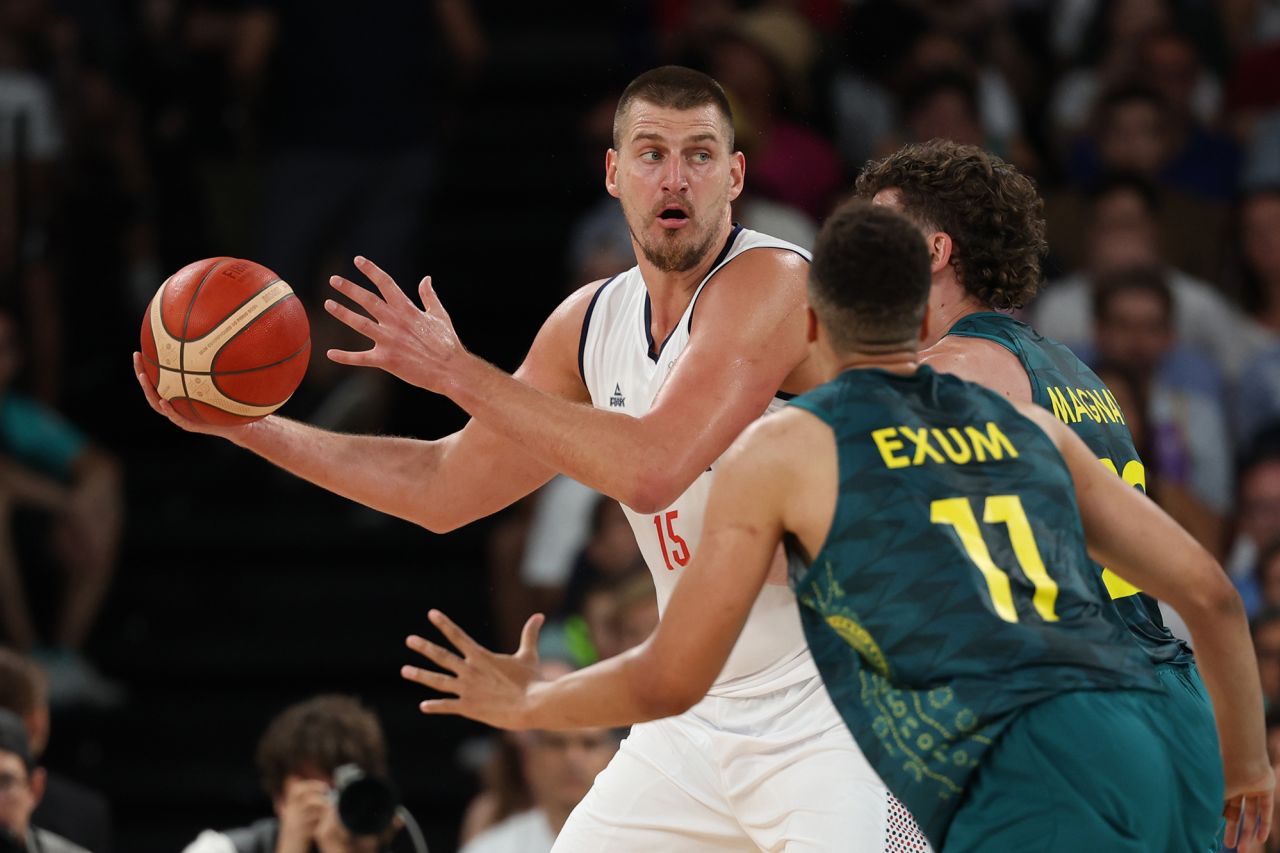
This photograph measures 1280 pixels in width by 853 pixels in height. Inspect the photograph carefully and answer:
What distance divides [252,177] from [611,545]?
3.61 metres

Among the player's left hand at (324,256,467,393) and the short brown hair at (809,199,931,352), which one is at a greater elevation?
the player's left hand at (324,256,467,393)

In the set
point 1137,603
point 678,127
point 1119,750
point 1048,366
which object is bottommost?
point 1119,750

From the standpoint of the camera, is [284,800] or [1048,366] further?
[284,800]

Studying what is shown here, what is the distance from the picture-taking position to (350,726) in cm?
533

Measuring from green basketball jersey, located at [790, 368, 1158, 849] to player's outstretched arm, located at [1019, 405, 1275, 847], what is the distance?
126 mm

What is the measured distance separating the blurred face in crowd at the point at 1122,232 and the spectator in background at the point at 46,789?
5.00 m

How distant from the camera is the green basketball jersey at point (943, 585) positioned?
3.12 meters

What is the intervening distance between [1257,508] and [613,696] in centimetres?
478

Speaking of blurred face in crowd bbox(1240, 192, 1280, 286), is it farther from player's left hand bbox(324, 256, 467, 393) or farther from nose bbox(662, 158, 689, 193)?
player's left hand bbox(324, 256, 467, 393)

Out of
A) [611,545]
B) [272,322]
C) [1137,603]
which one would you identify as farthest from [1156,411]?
[272,322]

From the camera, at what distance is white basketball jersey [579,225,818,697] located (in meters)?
4.32

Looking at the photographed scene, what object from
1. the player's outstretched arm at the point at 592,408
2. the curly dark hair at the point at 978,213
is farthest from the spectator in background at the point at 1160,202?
the player's outstretched arm at the point at 592,408

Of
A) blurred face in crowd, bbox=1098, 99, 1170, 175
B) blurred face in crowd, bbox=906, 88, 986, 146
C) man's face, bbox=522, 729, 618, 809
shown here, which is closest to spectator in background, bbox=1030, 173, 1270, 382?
blurred face in crowd, bbox=1098, 99, 1170, 175

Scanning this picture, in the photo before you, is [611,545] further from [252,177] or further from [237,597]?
[252,177]
